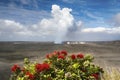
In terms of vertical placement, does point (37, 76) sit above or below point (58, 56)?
below

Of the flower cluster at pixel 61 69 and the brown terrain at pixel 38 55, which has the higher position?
the flower cluster at pixel 61 69

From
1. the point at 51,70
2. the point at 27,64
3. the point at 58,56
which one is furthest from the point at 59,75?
the point at 27,64

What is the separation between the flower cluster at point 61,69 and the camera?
919cm

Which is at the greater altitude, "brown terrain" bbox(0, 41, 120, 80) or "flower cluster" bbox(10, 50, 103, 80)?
"flower cluster" bbox(10, 50, 103, 80)

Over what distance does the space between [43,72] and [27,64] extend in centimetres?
154

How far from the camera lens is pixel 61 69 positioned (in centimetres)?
991

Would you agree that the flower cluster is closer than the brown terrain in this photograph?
Yes

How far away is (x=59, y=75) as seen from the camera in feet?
30.3

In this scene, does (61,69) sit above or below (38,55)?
above

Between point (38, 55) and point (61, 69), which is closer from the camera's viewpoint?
point (61, 69)

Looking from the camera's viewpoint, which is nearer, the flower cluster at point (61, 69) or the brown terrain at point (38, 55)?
the flower cluster at point (61, 69)

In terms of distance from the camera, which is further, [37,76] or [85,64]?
[85,64]

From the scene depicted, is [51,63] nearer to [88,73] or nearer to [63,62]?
[63,62]

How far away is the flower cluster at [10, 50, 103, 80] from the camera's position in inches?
362
